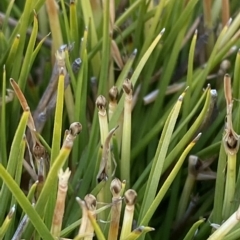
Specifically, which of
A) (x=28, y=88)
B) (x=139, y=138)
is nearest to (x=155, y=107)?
(x=139, y=138)

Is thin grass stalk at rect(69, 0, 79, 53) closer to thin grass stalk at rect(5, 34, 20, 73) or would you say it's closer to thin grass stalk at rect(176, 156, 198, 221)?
thin grass stalk at rect(5, 34, 20, 73)

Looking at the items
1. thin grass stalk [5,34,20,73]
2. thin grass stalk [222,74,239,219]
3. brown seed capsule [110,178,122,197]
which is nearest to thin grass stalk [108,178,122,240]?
brown seed capsule [110,178,122,197]

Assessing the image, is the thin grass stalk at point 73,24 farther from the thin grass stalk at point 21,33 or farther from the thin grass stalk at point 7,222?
the thin grass stalk at point 7,222

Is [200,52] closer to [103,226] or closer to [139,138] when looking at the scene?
[139,138]

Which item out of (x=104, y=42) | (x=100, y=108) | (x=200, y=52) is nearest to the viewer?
(x=100, y=108)

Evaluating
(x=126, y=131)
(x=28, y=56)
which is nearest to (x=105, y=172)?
(x=126, y=131)

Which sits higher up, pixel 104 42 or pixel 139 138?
pixel 104 42

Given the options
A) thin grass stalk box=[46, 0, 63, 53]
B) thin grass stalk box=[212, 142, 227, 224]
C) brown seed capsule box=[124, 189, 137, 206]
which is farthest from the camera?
thin grass stalk box=[46, 0, 63, 53]
